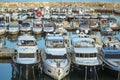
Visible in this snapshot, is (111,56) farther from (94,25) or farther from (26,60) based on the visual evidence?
(94,25)

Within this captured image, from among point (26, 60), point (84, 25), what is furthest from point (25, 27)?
point (26, 60)

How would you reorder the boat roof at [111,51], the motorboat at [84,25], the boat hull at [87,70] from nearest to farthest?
the boat hull at [87,70], the boat roof at [111,51], the motorboat at [84,25]

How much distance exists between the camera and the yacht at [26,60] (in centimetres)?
3597

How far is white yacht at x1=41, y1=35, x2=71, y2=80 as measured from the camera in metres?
35.5

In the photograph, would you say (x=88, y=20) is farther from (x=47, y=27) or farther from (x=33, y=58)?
(x=33, y=58)

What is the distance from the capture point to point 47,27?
56062mm

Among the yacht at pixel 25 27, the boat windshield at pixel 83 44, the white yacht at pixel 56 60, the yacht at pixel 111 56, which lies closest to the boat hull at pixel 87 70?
the white yacht at pixel 56 60

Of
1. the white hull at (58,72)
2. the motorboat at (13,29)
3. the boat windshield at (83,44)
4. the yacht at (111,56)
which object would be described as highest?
the motorboat at (13,29)

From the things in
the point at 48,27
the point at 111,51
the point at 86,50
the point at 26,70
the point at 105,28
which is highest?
the point at 48,27

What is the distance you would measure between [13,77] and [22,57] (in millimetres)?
2272

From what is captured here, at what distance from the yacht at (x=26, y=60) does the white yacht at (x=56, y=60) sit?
3.11 ft

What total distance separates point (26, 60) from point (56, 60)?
279 cm

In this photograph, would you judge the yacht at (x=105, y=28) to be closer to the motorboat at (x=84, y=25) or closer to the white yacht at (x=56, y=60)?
the motorboat at (x=84, y=25)

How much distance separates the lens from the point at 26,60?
3634cm
